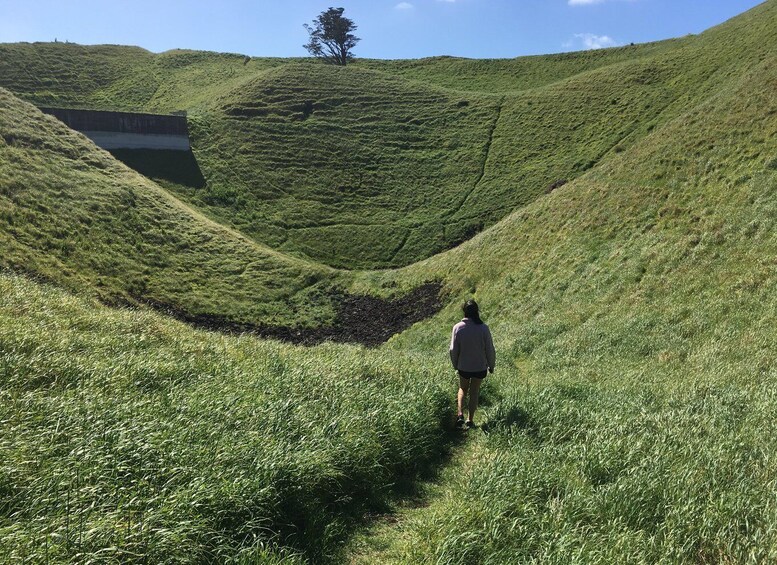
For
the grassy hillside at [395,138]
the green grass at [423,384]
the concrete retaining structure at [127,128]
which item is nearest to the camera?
the green grass at [423,384]

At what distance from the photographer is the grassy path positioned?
460 cm

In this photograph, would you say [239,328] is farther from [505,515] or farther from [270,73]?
[270,73]

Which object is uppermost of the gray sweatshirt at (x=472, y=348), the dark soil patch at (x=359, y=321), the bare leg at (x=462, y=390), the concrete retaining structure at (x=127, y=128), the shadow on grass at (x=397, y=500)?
→ the concrete retaining structure at (x=127, y=128)

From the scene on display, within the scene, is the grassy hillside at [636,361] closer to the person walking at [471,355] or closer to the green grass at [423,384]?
the green grass at [423,384]

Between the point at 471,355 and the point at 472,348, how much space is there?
0.42 feet

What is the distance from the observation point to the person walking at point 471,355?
8758 mm

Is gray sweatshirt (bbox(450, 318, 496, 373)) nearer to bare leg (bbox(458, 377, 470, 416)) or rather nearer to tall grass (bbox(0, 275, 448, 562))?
bare leg (bbox(458, 377, 470, 416))

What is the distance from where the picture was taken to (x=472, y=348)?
8805 millimetres

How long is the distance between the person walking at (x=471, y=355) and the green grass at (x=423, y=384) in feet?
1.68

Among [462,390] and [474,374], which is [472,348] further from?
[462,390]

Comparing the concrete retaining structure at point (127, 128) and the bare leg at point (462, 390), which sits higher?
the concrete retaining structure at point (127, 128)

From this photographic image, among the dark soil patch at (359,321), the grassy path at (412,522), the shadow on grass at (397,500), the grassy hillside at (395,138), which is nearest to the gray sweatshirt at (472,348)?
the shadow on grass at (397,500)

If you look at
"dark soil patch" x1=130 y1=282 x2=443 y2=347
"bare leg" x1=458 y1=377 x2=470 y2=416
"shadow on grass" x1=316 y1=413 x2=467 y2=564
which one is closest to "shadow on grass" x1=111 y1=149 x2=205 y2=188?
"dark soil patch" x1=130 y1=282 x2=443 y2=347

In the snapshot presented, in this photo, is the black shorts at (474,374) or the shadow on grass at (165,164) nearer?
the black shorts at (474,374)
